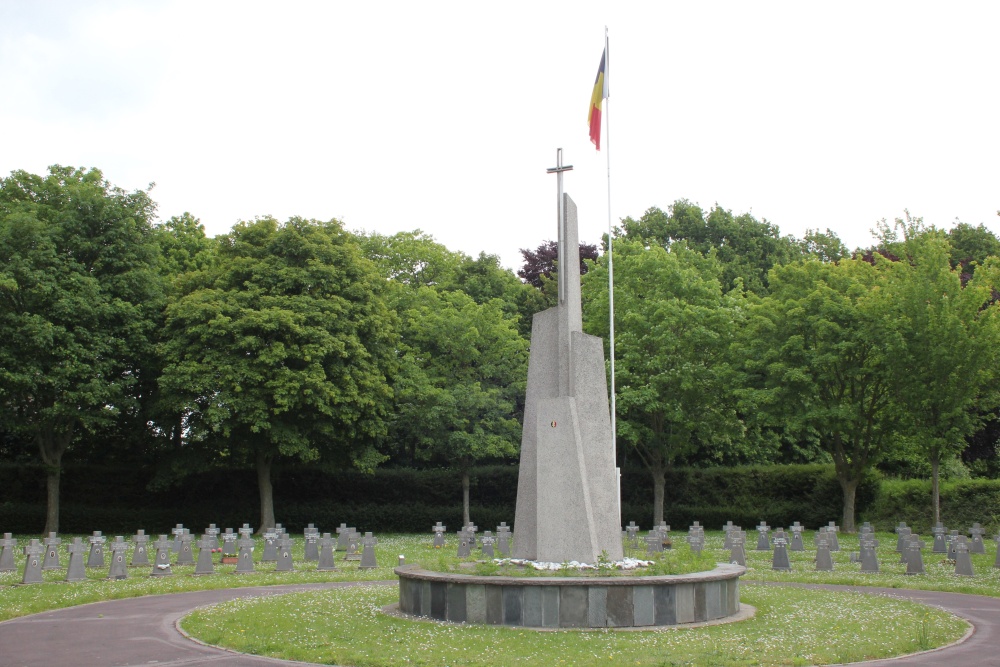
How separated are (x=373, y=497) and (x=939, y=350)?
2599cm

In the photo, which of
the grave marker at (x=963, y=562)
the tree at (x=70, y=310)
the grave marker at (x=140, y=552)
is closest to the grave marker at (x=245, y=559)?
the grave marker at (x=140, y=552)

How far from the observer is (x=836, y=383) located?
38.6 metres

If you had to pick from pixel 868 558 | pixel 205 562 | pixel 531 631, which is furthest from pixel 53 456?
pixel 868 558

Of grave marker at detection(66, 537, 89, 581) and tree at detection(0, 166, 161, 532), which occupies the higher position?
tree at detection(0, 166, 161, 532)

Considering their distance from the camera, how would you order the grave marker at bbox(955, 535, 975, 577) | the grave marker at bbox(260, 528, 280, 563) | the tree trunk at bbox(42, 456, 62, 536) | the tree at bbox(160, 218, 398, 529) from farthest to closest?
the tree trunk at bbox(42, 456, 62, 536), the tree at bbox(160, 218, 398, 529), the grave marker at bbox(260, 528, 280, 563), the grave marker at bbox(955, 535, 975, 577)

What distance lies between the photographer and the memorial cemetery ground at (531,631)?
12.2 metres

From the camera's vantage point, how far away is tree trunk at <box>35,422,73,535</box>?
37.8 metres

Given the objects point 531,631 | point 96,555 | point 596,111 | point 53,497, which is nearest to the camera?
point 531,631

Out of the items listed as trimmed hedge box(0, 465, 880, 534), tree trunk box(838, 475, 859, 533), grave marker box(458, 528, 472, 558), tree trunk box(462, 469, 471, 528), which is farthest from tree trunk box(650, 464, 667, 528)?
grave marker box(458, 528, 472, 558)

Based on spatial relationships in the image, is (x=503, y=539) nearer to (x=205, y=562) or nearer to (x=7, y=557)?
(x=205, y=562)

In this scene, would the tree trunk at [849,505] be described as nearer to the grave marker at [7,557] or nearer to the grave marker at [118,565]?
the grave marker at [118,565]

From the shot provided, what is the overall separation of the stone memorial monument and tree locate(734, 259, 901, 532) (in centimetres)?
2082

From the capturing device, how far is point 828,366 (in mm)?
37188

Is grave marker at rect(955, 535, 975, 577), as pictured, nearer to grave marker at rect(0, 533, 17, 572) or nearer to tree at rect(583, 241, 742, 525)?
tree at rect(583, 241, 742, 525)
